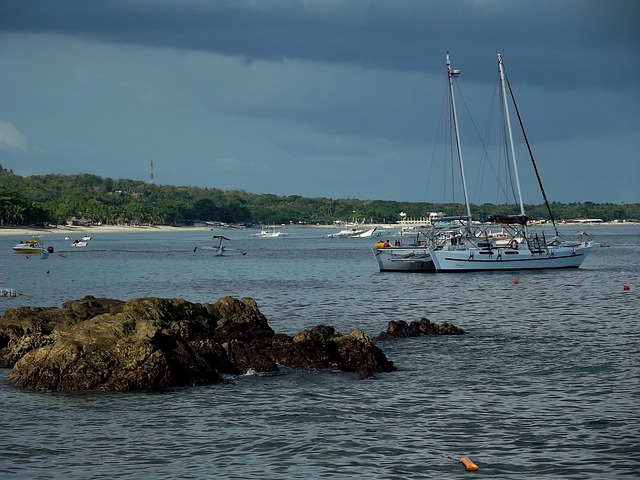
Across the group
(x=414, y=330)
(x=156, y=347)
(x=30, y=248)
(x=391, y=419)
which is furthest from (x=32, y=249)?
(x=391, y=419)

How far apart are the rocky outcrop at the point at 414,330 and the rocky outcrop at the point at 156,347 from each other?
18.3 ft

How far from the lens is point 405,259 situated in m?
90.2

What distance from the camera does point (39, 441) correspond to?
827 inches

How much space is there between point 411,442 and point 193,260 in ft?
370

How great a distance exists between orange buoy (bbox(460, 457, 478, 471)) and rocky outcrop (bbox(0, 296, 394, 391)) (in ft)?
32.6

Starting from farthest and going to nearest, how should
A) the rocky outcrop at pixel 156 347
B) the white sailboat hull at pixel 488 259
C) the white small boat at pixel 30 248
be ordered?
1. the white small boat at pixel 30 248
2. the white sailboat hull at pixel 488 259
3. the rocky outcrop at pixel 156 347

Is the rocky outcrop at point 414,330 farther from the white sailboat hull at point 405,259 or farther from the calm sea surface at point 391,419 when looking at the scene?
the white sailboat hull at point 405,259

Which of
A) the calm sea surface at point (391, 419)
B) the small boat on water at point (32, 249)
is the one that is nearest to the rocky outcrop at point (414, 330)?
the calm sea surface at point (391, 419)

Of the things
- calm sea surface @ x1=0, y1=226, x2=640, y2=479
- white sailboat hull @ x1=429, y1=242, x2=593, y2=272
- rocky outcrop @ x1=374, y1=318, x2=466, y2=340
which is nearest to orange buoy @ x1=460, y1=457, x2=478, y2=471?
calm sea surface @ x1=0, y1=226, x2=640, y2=479

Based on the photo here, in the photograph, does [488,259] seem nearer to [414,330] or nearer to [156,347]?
[414,330]

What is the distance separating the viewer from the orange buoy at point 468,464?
715 inches

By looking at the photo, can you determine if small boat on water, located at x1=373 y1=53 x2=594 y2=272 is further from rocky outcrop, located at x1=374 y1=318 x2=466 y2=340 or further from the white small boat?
the white small boat

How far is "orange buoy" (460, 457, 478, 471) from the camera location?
18.2m

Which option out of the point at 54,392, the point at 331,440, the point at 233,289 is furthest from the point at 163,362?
the point at 233,289
